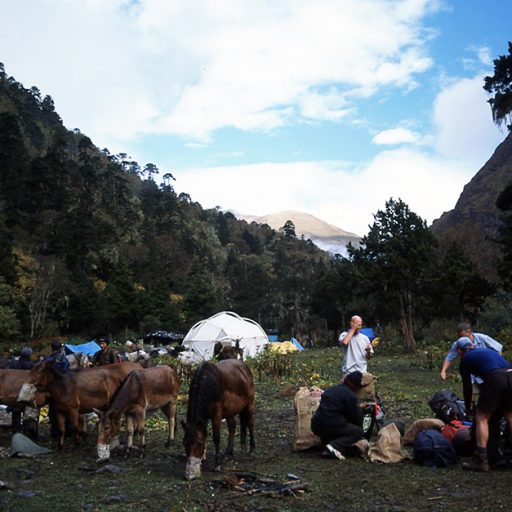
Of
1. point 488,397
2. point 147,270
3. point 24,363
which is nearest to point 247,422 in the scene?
point 488,397

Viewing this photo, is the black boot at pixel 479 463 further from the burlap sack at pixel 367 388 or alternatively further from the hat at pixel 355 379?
the burlap sack at pixel 367 388

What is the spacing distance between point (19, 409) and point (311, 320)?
6246 centimetres

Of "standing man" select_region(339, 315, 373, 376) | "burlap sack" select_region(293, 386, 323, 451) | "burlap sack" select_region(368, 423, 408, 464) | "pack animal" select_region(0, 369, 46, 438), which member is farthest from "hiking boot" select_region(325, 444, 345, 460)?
"pack animal" select_region(0, 369, 46, 438)

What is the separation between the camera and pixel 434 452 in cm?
774

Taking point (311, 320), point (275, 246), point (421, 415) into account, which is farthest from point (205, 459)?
point (275, 246)

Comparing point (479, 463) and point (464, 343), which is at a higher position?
point (464, 343)

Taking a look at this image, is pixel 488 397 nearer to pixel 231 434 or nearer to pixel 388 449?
pixel 388 449

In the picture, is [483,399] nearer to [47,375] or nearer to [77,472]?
[77,472]

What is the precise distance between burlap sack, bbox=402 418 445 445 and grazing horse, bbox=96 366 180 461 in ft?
13.1

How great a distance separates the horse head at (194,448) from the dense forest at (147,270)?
74.4 feet

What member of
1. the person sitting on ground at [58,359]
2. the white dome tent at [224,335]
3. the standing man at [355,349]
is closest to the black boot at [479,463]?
the standing man at [355,349]

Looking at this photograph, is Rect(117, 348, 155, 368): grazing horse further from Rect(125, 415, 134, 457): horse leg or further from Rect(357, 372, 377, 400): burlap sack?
Rect(357, 372, 377, 400): burlap sack

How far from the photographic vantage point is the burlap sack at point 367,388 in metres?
9.80

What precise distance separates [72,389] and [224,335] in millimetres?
27102
